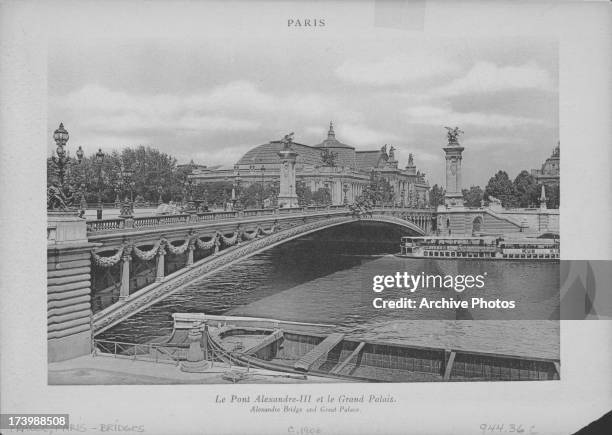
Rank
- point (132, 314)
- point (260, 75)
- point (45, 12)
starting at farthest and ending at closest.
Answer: point (132, 314)
point (260, 75)
point (45, 12)

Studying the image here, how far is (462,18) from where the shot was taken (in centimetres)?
409

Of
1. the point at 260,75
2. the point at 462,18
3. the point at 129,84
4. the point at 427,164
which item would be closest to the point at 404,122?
the point at 427,164

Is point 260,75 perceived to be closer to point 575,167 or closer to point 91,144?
point 91,144

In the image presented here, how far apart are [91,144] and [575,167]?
11.5 feet

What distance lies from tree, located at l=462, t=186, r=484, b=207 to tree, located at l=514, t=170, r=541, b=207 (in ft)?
0.87

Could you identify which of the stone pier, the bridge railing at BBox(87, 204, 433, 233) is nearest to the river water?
the stone pier

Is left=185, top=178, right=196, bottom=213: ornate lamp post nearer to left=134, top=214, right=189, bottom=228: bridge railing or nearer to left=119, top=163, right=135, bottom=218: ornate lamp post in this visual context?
left=134, top=214, right=189, bottom=228: bridge railing

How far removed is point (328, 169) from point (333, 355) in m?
1.50

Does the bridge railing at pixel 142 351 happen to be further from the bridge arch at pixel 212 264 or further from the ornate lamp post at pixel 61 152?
the ornate lamp post at pixel 61 152

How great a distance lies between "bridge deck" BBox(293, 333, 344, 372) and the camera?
431 cm

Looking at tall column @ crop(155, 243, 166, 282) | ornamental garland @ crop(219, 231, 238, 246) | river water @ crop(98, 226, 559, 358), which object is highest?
ornamental garland @ crop(219, 231, 238, 246)

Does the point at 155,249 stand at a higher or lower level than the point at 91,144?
lower

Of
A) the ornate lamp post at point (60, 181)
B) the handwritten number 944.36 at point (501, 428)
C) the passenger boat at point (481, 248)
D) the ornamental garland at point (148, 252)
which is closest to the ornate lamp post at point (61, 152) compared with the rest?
the ornate lamp post at point (60, 181)

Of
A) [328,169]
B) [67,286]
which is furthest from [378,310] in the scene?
[67,286]
